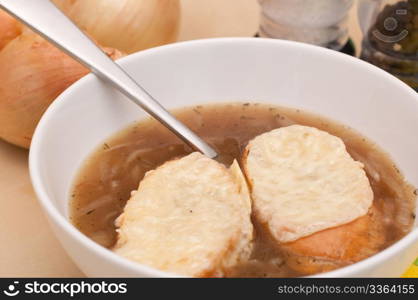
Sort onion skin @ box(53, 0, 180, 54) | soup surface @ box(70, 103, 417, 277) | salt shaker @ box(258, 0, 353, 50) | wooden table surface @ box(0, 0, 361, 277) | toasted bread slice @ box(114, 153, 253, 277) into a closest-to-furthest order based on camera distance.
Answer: toasted bread slice @ box(114, 153, 253, 277)
soup surface @ box(70, 103, 417, 277)
wooden table surface @ box(0, 0, 361, 277)
onion skin @ box(53, 0, 180, 54)
salt shaker @ box(258, 0, 353, 50)

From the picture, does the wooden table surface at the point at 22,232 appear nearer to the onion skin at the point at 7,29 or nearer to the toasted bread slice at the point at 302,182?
the onion skin at the point at 7,29

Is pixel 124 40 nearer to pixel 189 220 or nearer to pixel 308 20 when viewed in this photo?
pixel 308 20

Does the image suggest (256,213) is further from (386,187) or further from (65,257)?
(65,257)

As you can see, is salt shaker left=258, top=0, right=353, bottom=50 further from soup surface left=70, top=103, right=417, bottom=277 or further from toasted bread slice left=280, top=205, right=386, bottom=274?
toasted bread slice left=280, top=205, right=386, bottom=274

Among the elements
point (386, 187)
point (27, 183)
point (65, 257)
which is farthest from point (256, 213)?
point (27, 183)

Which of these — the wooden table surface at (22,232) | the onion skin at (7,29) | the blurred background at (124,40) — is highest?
the onion skin at (7,29)

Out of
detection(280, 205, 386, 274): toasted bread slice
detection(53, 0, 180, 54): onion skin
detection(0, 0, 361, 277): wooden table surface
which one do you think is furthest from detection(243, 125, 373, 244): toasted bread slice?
detection(53, 0, 180, 54): onion skin

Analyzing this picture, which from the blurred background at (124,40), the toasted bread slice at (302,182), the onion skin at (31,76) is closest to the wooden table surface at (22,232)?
the blurred background at (124,40)
